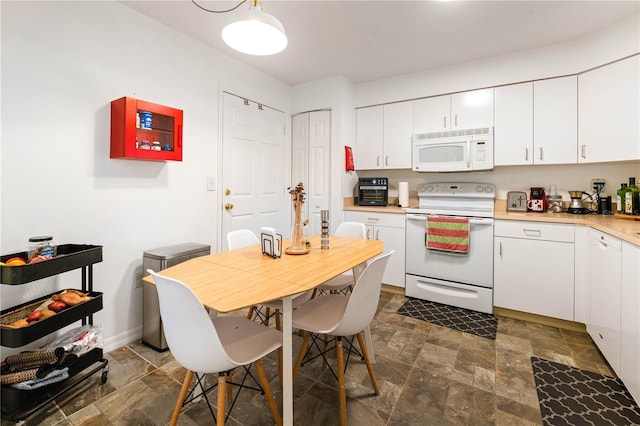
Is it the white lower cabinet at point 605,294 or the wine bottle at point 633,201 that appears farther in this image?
the wine bottle at point 633,201

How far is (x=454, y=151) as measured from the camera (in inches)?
123

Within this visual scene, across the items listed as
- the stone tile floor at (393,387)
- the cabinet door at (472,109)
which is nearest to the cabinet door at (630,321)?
the stone tile floor at (393,387)

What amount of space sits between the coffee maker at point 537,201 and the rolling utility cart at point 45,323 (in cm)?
372

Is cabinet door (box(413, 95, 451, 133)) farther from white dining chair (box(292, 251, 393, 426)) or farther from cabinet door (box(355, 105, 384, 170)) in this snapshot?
white dining chair (box(292, 251, 393, 426))

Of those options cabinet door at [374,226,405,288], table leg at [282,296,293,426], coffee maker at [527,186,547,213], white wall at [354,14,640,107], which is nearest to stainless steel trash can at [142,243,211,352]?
table leg at [282,296,293,426]

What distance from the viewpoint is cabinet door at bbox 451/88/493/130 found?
302 centimetres

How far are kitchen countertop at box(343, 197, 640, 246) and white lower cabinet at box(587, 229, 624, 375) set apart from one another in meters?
0.06

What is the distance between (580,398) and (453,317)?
3.58 ft

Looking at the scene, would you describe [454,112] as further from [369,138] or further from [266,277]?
[266,277]

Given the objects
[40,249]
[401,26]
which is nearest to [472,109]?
[401,26]

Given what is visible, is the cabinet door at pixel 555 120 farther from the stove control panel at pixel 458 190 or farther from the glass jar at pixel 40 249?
the glass jar at pixel 40 249

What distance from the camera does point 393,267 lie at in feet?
10.8

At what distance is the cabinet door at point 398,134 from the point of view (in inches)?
136

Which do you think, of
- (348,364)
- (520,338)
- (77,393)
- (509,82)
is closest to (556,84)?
(509,82)
